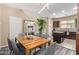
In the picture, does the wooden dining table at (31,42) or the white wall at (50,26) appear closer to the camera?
the wooden dining table at (31,42)

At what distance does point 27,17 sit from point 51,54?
2.91 feet

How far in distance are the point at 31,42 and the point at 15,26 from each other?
17.8 inches

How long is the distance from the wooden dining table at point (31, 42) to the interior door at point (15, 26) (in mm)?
146

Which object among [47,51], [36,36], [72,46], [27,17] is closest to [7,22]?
[27,17]

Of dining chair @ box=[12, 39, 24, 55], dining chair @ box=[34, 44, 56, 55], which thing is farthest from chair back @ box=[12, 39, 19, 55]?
dining chair @ box=[34, 44, 56, 55]

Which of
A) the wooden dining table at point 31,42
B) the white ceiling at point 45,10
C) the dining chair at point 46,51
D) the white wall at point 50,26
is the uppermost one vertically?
the white ceiling at point 45,10

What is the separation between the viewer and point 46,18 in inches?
81.0

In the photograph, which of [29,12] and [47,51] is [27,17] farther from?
[47,51]

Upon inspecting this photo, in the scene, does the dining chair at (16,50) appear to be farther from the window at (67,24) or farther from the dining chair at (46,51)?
the window at (67,24)

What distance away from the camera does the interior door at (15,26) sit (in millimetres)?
1998

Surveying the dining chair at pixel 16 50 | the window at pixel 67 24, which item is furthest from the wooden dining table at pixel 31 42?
the window at pixel 67 24

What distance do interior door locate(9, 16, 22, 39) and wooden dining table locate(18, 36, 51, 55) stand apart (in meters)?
0.15

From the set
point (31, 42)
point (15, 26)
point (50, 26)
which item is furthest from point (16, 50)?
point (50, 26)

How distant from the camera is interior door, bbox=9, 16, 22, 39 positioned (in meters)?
2.00
